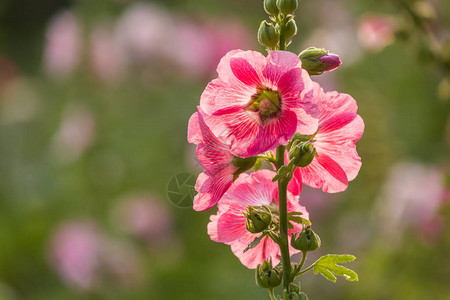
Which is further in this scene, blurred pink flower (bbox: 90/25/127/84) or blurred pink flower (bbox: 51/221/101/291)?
blurred pink flower (bbox: 90/25/127/84)

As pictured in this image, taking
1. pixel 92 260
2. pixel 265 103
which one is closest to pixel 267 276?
pixel 265 103

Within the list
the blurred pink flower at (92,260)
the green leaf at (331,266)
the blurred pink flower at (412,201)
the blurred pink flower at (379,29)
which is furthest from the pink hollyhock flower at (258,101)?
the blurred pink flower at (92,260)

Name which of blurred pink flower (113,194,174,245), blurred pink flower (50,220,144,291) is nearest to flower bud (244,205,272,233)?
blurred pink flower (50,220,144,291)

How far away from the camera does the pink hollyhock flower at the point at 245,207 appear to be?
1.72 feet

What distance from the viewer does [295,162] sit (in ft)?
1.51

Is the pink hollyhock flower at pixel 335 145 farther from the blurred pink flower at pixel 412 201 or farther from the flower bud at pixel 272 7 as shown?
the blurred pink flower at pixel 412 201

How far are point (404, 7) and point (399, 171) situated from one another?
599mm

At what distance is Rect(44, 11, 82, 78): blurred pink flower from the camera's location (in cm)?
220

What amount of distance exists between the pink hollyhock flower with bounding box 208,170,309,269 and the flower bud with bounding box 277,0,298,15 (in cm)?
14

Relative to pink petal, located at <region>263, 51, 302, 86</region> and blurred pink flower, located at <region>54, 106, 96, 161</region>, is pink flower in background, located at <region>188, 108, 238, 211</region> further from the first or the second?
blurred pink flower, located at <region>54, 106, 96, 161</region>

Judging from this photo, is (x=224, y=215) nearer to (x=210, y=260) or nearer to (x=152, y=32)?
(x=210, y=260)

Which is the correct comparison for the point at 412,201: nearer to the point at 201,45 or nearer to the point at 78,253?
the point at 78,253

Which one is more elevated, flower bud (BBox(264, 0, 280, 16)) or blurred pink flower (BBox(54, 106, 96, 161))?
flower bud (BBox(264, 0, 280, 16))

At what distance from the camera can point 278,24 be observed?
502 mm
